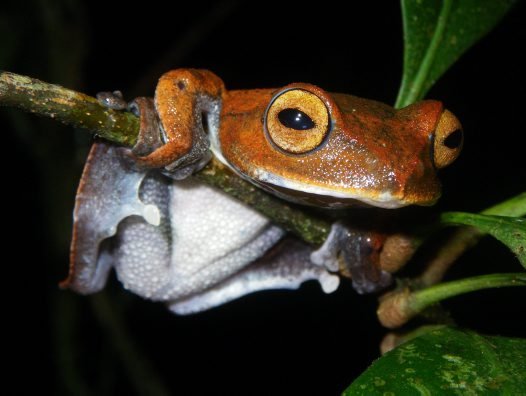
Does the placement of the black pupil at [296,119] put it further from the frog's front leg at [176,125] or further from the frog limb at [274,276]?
the frog limb at [274,276]

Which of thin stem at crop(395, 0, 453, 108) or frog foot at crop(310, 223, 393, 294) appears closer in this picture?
frog foot at crop(310, 223, 393, 294)

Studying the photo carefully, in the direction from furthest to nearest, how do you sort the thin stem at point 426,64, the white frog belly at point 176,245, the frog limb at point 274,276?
the frog limb at point 274,276, the thin stem at point 426,64, the white frog belly at point 176,245

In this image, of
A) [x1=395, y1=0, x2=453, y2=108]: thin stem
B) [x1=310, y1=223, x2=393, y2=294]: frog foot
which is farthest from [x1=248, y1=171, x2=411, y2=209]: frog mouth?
[x1=395, y1=0, x2=453, y2=108]: thin stem

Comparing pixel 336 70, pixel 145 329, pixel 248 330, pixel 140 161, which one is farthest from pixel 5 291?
pixel 140 161

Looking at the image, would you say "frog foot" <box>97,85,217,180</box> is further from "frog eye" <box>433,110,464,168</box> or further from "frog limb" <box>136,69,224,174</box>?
"frog eye" <box>433,110,464,168</box>

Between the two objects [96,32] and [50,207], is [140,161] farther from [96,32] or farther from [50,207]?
[96,32]

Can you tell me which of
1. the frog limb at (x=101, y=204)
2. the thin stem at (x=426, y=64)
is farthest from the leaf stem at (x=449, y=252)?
the frog limb at (x=101, y=204)

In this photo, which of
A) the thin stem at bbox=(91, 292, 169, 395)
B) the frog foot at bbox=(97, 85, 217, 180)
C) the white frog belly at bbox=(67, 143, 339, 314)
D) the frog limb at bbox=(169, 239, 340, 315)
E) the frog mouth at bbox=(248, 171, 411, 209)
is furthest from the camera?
the thin stem at bbox=(91, 292, 169, 395)
